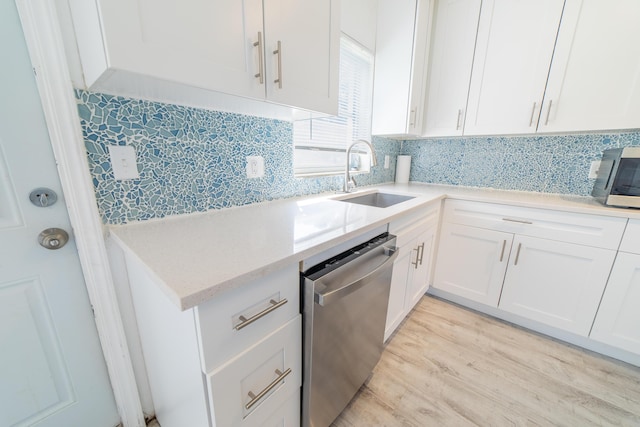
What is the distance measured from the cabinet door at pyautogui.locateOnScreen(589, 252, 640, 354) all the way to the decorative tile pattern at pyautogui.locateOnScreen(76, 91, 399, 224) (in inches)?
78.5

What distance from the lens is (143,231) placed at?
839mm

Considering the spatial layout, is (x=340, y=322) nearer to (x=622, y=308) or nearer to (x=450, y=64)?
(x=622, y=308)

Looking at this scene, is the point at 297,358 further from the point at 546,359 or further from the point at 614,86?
the point at 614,86

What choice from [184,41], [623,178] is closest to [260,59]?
[184,41]

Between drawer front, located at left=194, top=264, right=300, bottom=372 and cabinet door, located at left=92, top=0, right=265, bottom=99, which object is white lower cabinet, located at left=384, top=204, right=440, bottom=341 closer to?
drawer front, located at left=194, top=264, right=300, bottom=372

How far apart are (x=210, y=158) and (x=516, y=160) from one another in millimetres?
2259

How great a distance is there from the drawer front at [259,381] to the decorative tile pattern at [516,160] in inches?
83.0

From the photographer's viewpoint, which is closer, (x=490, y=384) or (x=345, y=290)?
(x=345, y=290)

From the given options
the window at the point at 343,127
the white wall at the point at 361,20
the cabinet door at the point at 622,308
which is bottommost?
the cabinet door at the point at 622,308

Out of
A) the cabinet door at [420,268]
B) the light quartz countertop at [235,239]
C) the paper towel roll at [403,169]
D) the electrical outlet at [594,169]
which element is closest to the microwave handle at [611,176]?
the light quartz countertop at [235,239]

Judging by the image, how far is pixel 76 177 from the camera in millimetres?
762

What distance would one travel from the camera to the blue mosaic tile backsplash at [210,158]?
818mm

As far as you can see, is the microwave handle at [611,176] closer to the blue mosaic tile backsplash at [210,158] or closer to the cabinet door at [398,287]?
the blue mosaic tile backsplash at [210,158]

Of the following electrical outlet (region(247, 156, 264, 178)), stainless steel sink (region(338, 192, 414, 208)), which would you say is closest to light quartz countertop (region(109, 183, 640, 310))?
electrical outlet (region(247, 156, 264, 178))
